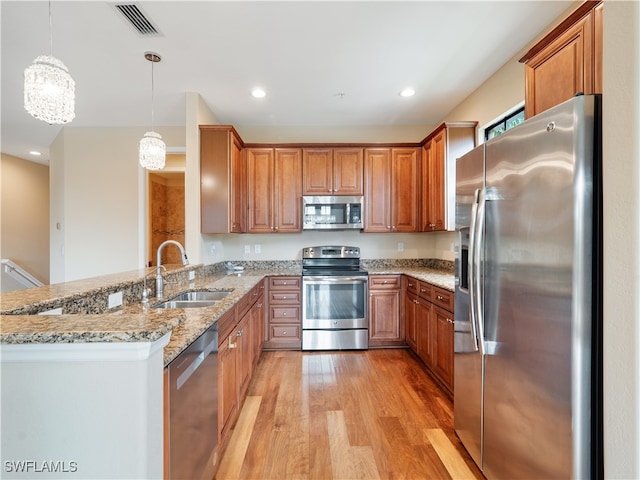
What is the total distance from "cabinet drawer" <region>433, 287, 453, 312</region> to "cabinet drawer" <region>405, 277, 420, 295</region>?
0.49m

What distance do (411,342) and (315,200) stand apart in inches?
80.2

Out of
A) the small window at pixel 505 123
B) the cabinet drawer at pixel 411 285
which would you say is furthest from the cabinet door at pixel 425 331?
the small window at pixel 505 123

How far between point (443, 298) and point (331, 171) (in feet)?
6.91

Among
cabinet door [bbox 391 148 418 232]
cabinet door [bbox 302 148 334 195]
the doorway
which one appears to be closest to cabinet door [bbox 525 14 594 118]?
cabinet door [bbox 391 148 418 232]

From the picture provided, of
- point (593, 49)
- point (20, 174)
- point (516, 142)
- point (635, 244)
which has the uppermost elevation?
point (20, 174)

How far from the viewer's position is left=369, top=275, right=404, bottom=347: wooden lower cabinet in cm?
362

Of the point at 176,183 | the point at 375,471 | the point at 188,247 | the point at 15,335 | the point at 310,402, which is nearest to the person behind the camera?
the point at 15,335

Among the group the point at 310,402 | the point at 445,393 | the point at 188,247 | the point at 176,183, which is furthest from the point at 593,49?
the point at 176,183

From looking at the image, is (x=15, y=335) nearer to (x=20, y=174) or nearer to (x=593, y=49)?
(x=593, y=49)

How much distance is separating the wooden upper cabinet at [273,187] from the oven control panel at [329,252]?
1.31ft

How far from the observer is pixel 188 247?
3.25 metres

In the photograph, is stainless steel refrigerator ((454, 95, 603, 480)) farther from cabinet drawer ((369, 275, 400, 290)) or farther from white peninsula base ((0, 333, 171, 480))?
cabinet drawer ((369, 275, 400, 290))

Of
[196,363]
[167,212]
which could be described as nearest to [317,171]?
[196,363]

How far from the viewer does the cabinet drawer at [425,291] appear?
2.89 metres
